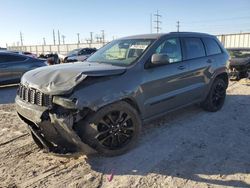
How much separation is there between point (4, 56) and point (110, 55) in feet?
22.8

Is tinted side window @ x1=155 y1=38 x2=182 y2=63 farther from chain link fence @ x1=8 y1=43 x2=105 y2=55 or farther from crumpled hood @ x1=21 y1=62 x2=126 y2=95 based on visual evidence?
chain link fence @ x1=8 y1=43 x2=105 y2=55

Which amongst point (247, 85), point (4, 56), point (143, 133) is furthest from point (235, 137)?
point (4, 56)

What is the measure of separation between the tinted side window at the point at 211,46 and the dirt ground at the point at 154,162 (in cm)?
175

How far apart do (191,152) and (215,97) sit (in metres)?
2.64

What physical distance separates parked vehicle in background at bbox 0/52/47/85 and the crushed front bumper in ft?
22.9

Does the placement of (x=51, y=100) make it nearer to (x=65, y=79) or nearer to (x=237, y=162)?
(x=65, y=79)

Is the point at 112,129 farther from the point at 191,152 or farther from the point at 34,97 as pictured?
the point at 191,152

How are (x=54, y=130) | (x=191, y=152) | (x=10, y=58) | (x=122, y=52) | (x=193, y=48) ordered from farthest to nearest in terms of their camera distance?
(x=10, y=58)
(x=193, y=48)
(x=122, y=52)
(x=191, y=152)
(x=54, y=130)

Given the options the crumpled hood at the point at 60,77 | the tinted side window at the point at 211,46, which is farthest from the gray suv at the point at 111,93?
the tinted side window at the point at 211,46

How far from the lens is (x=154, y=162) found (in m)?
4.18

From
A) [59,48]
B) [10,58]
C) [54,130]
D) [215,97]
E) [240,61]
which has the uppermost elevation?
[10,58]

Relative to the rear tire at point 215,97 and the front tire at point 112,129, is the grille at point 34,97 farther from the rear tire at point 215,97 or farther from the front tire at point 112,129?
the rear tire at point 215,97

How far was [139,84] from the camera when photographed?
4.54 m

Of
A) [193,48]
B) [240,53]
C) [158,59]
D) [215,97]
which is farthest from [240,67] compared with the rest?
[158,59]
